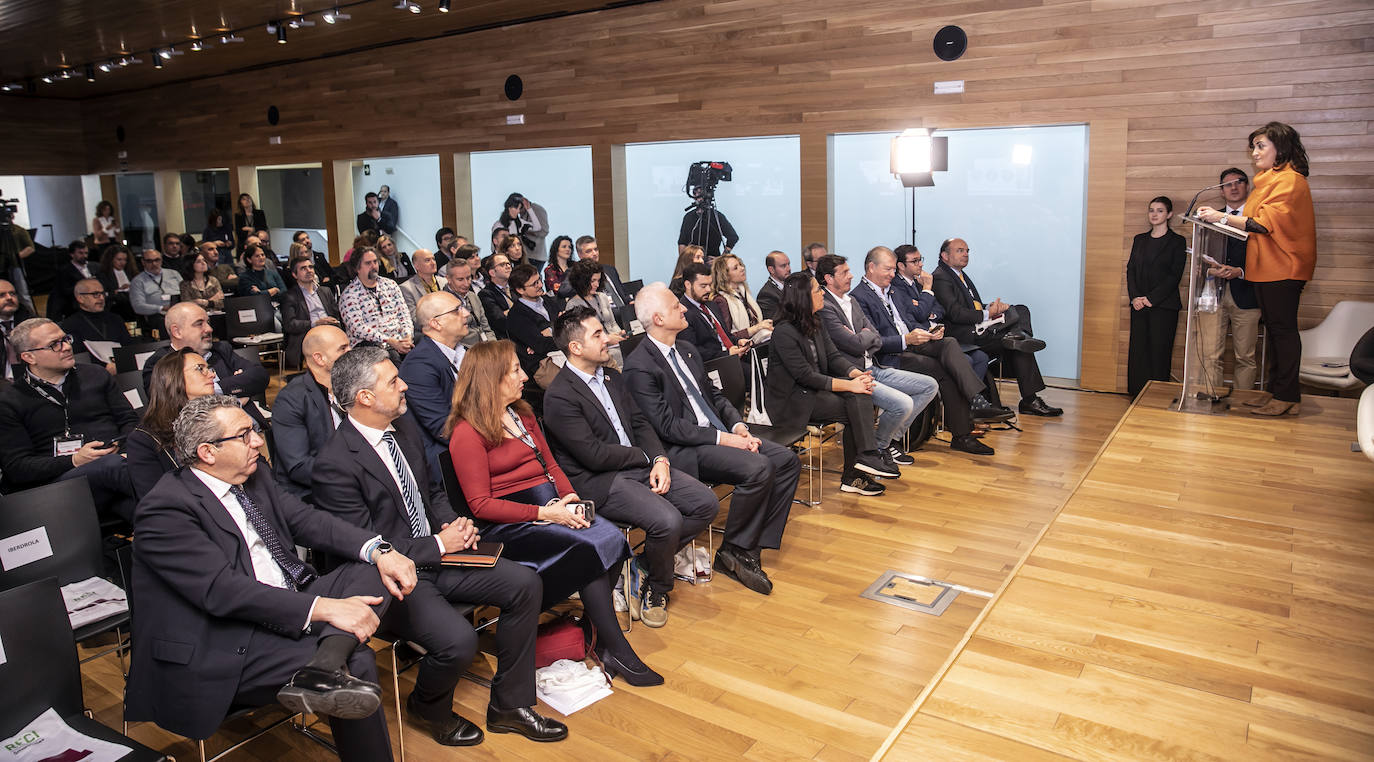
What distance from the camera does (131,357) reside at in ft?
19.5

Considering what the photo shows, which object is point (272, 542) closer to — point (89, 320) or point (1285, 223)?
point (89, 320)

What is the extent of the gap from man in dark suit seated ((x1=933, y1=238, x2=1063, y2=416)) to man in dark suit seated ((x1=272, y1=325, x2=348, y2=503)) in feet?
15.7

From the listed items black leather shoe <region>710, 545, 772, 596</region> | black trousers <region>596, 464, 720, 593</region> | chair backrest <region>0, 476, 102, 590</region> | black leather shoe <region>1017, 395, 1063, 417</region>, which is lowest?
black leather shoe <region>710, 545, 772, 596</region>

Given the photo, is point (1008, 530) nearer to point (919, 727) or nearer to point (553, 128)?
point (919, 727)

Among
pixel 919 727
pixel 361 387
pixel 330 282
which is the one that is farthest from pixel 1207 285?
pixel 330 282

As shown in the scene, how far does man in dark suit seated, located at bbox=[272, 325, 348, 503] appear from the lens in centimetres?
394

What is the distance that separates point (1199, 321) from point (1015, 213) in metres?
2.30

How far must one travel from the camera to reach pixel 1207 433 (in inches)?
220

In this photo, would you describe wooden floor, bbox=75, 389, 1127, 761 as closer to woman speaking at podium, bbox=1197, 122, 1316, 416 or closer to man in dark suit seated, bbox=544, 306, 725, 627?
man in dark suit seated, bbox=544, 306, 725, 627

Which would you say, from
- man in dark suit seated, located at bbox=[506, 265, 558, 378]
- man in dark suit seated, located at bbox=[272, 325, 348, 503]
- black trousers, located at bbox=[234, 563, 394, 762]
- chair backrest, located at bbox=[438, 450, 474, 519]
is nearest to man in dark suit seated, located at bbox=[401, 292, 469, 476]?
man in dark suit seated, located at bbox=[272, 325, 348, 503]

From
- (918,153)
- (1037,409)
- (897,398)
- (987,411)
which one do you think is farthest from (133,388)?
(1037,409)

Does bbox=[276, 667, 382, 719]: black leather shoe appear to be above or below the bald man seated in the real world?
below

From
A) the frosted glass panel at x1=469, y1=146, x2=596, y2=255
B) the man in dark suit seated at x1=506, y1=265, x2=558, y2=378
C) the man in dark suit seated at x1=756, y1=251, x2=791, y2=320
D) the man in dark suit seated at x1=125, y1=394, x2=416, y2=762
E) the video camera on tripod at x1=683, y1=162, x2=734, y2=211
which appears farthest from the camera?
the frosted glass panel at x1=469, y1=146, x2=596, y2=255

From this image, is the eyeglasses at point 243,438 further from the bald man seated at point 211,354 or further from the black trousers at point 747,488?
the black trousers at point 747,488
